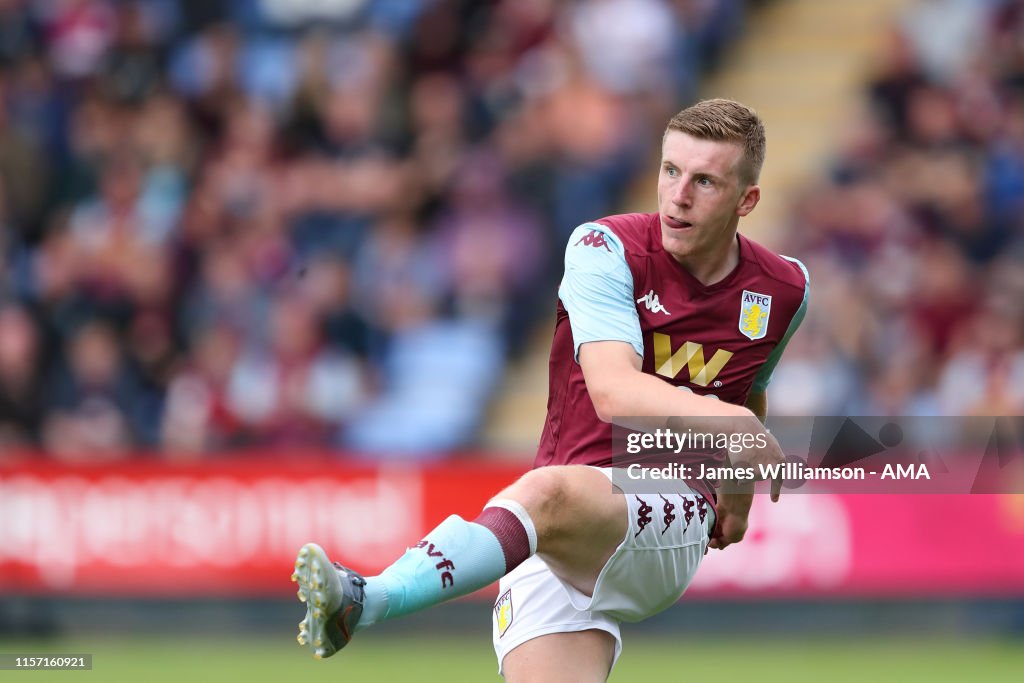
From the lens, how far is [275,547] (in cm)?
1228

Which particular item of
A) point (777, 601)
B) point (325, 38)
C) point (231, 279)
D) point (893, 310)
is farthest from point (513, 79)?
point (777, 601)

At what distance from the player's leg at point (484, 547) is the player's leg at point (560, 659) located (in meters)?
0.43

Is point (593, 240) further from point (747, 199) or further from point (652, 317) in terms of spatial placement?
point (747, 199)

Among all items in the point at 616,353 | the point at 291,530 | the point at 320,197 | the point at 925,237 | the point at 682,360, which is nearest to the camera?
the point at 616,353

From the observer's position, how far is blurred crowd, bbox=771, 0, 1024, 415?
39.4ft

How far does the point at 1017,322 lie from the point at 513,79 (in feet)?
15.9

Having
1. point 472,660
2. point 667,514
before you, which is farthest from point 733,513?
point 472,660

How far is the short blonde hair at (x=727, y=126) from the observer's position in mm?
5539

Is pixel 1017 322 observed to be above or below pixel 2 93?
below

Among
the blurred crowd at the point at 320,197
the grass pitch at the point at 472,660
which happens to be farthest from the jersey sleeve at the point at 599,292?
the blurred crowd at the point at 320,197

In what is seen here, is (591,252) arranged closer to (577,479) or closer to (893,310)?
(577,479)

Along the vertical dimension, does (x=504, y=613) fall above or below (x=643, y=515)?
below

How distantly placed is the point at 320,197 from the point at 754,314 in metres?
8.86

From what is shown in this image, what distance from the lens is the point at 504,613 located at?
19.1 feet
